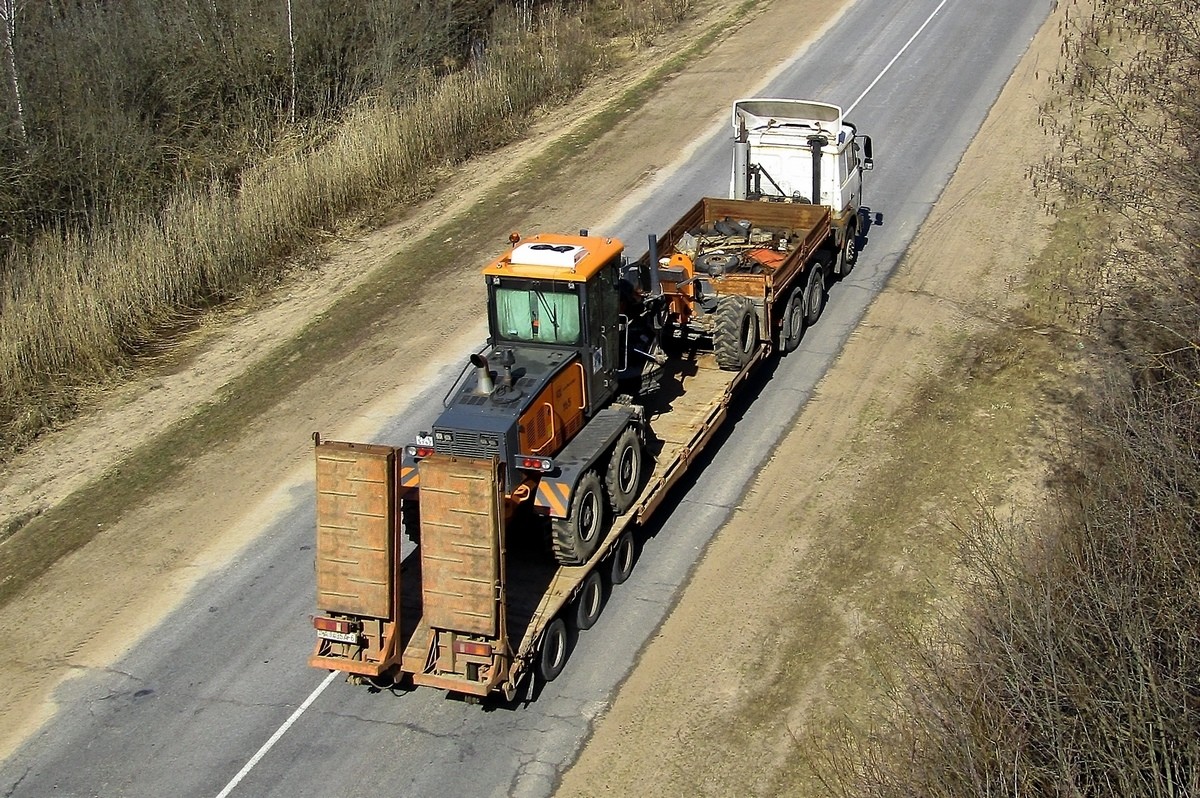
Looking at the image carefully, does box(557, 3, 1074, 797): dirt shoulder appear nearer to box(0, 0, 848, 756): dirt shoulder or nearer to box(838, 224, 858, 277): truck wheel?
box(838, 224, 858, 277): truck wheel

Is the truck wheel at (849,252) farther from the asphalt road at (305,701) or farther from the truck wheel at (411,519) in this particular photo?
the truck wheel at (411,519)

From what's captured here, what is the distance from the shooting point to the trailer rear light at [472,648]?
11.0 metres

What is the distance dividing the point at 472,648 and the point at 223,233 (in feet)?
43.1

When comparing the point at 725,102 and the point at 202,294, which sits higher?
the point at 725,102

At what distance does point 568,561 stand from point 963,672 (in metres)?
4.08

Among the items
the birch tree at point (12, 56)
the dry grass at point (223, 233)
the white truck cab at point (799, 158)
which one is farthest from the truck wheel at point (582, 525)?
the birch tree at point (12, 56)

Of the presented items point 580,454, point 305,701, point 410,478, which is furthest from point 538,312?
point 305,701

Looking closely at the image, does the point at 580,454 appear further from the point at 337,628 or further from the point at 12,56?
the point at 12,56

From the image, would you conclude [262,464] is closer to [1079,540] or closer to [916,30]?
[1079,540]

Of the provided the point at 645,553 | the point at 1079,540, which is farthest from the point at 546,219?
the point at 1079,540

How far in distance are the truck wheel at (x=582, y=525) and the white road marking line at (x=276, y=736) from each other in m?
2.58

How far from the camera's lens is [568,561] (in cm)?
1241

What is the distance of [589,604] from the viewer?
42.2ft

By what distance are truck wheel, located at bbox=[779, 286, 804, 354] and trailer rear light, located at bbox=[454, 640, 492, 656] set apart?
8204 millimetres
